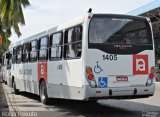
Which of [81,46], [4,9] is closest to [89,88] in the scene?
[81,46]

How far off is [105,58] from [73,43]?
120 centimetres

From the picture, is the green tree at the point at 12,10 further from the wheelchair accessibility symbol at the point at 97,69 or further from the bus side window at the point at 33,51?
the wheelchair accessibility symbol at the point at 97,69

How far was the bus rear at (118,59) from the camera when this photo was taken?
1077 cm

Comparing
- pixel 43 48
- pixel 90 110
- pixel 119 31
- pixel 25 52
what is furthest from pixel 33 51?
pixel 119 31

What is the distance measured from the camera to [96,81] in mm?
10727

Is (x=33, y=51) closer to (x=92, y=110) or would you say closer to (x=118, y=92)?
(x=92, y=110)

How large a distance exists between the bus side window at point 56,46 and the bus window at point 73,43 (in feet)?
1.88

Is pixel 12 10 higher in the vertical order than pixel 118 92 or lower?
higher

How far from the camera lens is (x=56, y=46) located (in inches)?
516

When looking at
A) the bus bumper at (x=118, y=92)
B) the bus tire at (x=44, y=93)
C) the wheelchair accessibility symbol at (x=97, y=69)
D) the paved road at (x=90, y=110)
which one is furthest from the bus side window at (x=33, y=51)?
the bus bumper at (x=118, y=92)

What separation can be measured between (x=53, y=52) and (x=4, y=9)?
1470 cm

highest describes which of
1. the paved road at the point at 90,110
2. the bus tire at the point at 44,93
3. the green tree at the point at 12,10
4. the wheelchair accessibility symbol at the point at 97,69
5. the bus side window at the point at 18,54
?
the green tree at the point at 12,10

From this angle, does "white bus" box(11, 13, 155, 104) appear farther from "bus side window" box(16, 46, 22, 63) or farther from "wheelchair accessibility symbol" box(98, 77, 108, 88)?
"bus side window" box(16, 46, 22, 63)

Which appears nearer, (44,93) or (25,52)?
(44,93)
